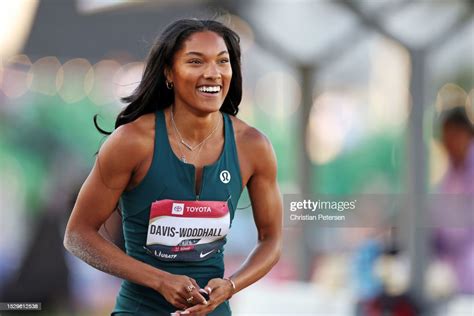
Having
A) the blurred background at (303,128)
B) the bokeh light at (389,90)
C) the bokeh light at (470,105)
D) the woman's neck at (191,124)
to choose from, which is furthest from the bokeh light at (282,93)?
the woman's neck at (191,124)

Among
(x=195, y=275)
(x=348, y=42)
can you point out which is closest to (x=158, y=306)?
(x=195, y=275)

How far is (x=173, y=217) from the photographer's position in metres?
2.49

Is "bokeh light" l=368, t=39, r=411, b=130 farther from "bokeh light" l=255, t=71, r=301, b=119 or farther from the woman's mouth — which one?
the woman's mouth

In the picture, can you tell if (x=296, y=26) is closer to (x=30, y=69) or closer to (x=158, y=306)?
(x=30, y=69)

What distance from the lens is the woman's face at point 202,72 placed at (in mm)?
2445

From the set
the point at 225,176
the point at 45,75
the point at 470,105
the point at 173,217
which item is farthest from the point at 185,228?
the point at 470,105

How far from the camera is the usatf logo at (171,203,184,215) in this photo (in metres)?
2.49

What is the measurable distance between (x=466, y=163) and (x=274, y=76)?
100 cm

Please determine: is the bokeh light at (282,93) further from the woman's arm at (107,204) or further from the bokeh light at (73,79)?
the woman's arm at (107,204)

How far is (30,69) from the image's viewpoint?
4.26 meters

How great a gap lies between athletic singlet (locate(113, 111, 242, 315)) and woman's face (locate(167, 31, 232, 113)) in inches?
5.0

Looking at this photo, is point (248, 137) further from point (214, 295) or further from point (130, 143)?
point (214, 295)

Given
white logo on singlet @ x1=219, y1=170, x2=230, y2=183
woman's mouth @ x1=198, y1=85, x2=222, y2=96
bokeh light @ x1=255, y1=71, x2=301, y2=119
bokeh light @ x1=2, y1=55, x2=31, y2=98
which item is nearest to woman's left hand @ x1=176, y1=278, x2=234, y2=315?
white logo on singlet @ x1=219, y1=170, x2=230, y2=183

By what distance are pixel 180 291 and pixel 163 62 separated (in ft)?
2.13
